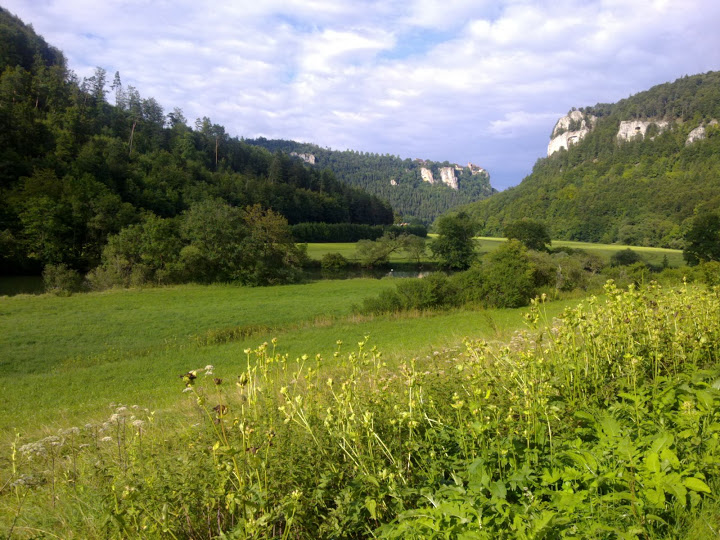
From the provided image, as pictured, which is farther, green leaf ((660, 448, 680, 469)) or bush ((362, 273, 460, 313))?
Answer: bush ((362, 273, 460, 313))

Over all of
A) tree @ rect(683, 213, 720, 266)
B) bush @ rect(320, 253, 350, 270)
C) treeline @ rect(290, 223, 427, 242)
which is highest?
treeline @ rect(290, 223, 427, 242)

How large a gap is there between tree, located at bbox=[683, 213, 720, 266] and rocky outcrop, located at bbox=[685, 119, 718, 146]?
293 ft

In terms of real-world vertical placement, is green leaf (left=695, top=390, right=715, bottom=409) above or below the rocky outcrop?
below

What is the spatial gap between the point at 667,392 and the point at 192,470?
3559 mm

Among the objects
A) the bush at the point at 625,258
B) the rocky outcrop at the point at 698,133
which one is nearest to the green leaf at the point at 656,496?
the bush at the point at 625,258

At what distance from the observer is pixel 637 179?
112 m

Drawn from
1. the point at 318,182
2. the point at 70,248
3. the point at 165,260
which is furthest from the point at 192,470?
the point at 318,182

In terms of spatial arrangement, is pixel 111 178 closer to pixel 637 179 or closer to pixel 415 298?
pixel 415 298

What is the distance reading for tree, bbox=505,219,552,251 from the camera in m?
64.6

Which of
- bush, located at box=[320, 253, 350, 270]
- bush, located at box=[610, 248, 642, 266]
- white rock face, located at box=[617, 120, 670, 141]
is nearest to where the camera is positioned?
bush, located at box=[610, 248, 642, 266]

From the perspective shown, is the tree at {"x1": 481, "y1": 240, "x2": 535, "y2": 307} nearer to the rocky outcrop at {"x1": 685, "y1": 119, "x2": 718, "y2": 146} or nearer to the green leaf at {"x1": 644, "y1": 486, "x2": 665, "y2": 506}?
the green leaf at {"x1": 644, "y1": 486, "x2": 665, "y2": 506}

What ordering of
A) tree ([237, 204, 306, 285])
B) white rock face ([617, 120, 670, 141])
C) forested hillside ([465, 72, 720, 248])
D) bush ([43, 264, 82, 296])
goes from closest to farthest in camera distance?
bush ([43, 264, 82, 296]), tree ([237, 204, 306, 285]), forested hillside ([465, 72, 720, 248]), white rock face ([617, 120, 670, 141])

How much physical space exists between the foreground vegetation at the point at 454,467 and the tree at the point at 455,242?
2643 inches

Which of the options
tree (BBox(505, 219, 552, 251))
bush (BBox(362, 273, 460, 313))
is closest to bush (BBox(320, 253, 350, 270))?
tree (BBox(505, 219, 552, 251))
